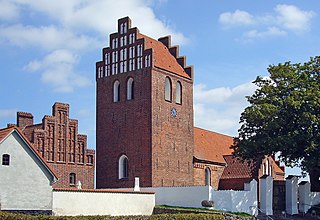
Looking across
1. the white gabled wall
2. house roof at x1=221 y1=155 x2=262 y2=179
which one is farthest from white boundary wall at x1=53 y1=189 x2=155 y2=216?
house roof at x1=221 y1=155 x2=262 y2=179

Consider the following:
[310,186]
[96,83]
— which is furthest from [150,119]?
[310,186]

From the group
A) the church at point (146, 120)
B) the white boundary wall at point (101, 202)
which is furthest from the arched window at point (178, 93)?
the white boundary wall at point (101, 202)

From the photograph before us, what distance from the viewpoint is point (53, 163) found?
44.2 metres

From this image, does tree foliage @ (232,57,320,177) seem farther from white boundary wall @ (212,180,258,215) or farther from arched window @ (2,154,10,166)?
arched window @ (2,154,10,166)

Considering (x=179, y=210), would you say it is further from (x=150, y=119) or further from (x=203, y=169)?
(x=203, y=169)

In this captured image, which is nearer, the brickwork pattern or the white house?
the white house

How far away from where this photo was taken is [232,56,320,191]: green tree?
41.0 m

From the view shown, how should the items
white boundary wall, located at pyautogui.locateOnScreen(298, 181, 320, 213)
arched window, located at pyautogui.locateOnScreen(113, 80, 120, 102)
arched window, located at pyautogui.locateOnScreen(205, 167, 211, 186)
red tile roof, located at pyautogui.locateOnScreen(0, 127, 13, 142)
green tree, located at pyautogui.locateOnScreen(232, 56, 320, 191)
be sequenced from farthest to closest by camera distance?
arched window, located at pyautogui.locateOnScreen(205, 167, 211, 186) < arched window, located at pyautogui.locateOnScreen(113, 80, 120, 102) < white boundary wall, located at pyautogui.locateOnScreen(298, 181, 320, 213) < green tree, located at pyautogui.locateOnScreen(232, 56, 320, 191) < red tile roof, located at pyautogui.locateOnScreen(0, 127, 13, 142)

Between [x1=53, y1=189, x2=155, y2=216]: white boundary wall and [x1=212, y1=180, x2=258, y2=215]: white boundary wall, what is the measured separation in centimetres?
474

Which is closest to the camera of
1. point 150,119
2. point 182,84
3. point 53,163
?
point 53,163

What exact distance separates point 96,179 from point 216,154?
12293 millimetres

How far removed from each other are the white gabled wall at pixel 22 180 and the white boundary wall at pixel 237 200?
1302 centimetres

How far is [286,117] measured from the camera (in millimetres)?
42062

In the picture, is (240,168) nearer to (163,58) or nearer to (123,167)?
(123,167)
